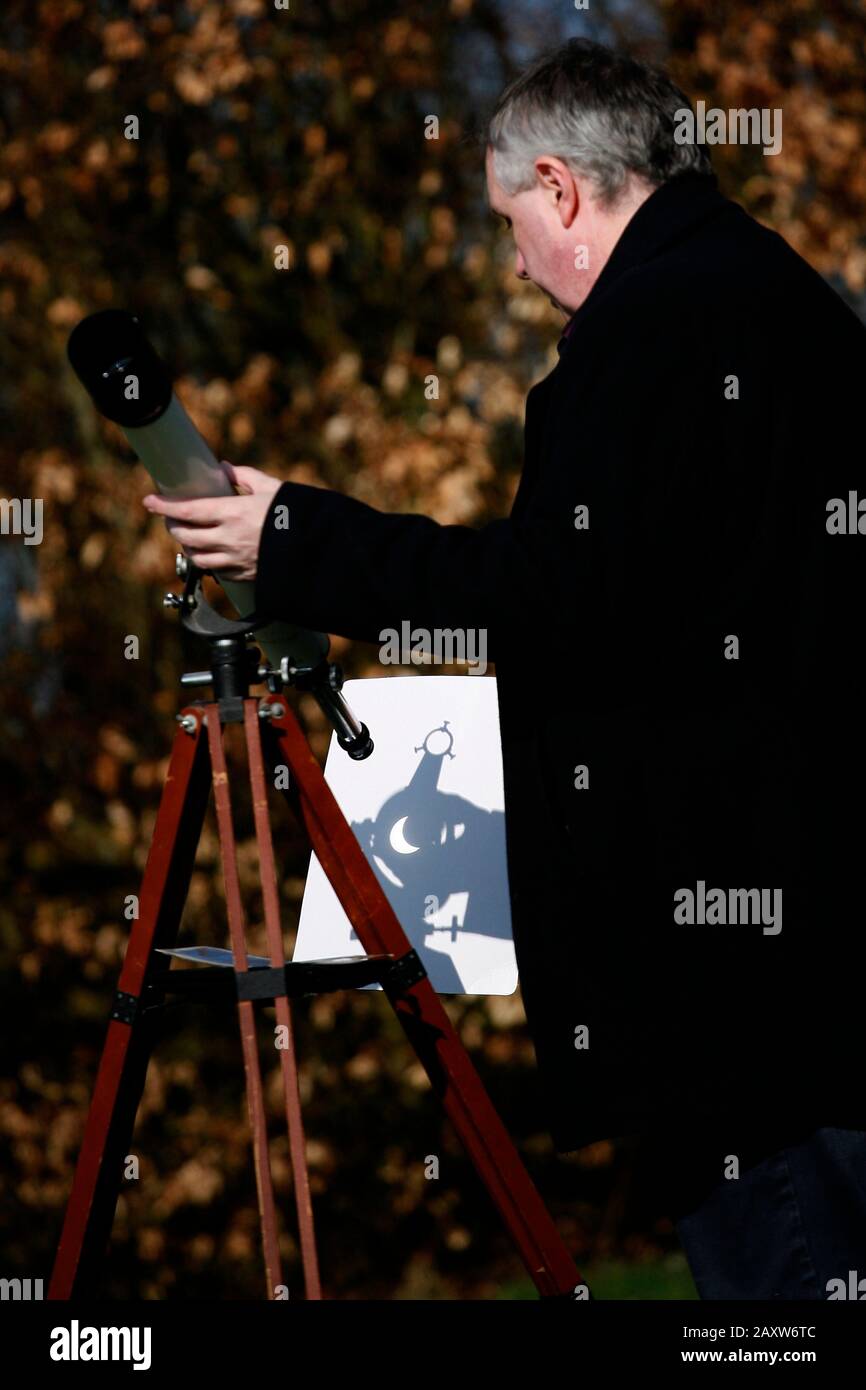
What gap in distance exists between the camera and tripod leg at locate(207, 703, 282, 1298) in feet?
5.90

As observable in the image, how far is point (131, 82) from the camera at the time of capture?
17.7 feet

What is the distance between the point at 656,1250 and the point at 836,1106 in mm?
3936

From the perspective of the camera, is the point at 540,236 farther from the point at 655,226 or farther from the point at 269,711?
the point at 269,711

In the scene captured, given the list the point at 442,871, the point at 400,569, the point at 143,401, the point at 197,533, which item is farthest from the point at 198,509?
the point at 442,871

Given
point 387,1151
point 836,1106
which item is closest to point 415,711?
point 836,1106

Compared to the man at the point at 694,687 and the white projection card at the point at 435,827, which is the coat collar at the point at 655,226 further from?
the white projection card at the point at 435,827

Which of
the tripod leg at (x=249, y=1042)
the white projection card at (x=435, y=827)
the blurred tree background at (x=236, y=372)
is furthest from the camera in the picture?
the blurred tree background at (x=236, y=372)

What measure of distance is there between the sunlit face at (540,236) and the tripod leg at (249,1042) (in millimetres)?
756

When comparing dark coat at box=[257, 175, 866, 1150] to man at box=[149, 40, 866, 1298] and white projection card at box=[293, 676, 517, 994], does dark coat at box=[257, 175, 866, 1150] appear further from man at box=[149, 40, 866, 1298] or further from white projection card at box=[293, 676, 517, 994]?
white projection card at box=[293, 676, 517, 994]

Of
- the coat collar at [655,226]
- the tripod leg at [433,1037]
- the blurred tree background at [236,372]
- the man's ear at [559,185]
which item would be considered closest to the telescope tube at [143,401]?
the tripod leg at [433,1037]

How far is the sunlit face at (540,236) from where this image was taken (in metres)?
2.25

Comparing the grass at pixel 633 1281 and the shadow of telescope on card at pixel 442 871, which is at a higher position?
the shadow of telescope on card at pixel 442 871

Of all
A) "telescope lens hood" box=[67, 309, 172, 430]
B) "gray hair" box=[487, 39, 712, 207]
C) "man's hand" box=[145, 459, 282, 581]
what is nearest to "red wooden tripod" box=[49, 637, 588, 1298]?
"man's hand" box=[145, 459, 282, 581]
